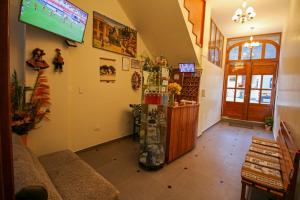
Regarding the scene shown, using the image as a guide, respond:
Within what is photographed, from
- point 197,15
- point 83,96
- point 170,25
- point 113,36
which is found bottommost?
point 83,96

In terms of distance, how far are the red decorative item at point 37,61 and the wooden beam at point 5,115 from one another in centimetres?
220

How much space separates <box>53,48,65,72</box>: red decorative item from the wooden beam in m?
2.32

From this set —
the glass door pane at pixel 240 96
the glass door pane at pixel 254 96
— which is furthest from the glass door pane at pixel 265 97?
the glass door pane at pixel 240 96

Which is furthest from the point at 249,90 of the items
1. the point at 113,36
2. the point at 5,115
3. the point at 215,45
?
the point at 5,115

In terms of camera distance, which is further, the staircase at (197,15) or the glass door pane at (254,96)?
the glass door pane at (254,96)

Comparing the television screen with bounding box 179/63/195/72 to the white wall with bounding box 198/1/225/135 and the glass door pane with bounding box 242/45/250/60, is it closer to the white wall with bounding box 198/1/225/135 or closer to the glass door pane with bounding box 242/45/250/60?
the white wall with bounding box 198/1/225/135

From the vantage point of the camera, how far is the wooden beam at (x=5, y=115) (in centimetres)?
42

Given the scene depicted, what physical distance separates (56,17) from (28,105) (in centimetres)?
131

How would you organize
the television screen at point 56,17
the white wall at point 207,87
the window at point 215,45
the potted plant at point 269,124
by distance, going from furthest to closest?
the potted plant at point 269,124 < the window at point 215,45 < the white wall at point 207,87 < the television screen at point 56,17

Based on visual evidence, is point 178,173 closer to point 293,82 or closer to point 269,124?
point 293,82

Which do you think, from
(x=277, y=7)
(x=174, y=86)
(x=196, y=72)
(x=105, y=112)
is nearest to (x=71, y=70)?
(x=105, y=112)

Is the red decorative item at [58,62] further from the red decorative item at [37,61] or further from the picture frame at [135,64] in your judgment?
the picture frame at [135,64]

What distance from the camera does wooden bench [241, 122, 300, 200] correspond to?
1.43 meters

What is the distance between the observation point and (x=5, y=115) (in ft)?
1.44
